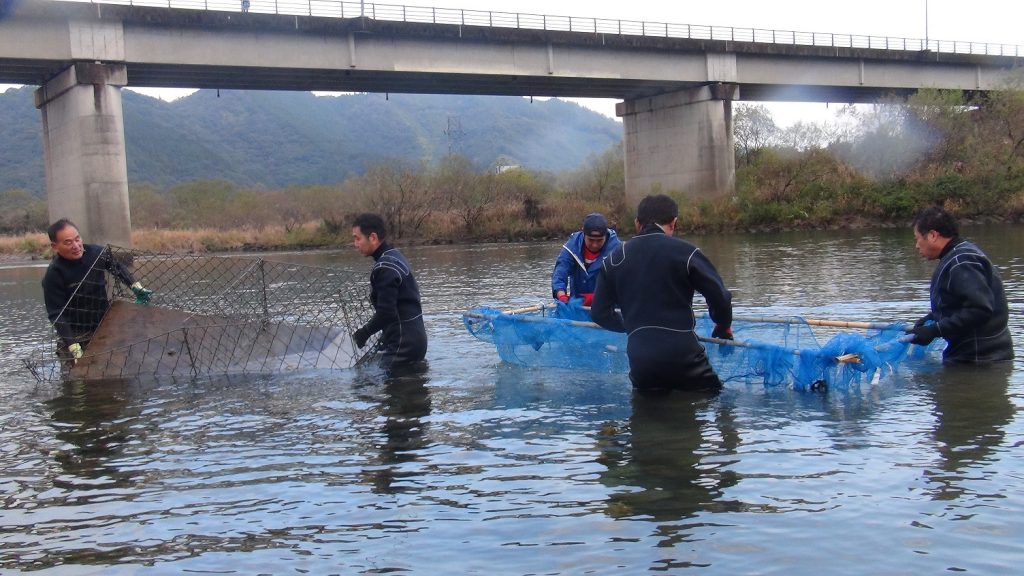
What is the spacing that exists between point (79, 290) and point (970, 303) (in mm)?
8873

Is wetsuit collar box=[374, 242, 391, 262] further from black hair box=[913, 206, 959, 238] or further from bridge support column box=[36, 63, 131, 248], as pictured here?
bridge support column box=[36, 63, 131, 248]

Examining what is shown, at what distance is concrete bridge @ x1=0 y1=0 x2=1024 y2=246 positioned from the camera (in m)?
31.3

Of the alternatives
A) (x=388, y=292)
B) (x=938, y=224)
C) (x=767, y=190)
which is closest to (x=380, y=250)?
(x=388, y=292)

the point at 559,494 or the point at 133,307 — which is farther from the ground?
the point at 133,307

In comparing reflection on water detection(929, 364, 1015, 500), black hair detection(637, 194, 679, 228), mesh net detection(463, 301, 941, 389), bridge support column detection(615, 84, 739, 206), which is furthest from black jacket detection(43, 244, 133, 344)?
bridge support column detection(615, 84, 739, 206)

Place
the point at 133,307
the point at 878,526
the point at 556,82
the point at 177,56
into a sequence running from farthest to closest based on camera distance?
the point at 556,82
the point at 177,56
the point at 133,307
the point at 878,526

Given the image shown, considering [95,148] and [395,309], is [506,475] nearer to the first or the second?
[395,309]

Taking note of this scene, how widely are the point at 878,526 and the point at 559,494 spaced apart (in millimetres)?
1797

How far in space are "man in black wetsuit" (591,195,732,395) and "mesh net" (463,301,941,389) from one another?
28.9 inches

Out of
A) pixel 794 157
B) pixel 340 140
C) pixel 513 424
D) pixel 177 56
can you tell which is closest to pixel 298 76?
pixel 177 56

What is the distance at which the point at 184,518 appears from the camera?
562 cm

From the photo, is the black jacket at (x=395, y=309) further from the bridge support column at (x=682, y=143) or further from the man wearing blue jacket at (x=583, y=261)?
the bridge support column at (x=682, y=143)

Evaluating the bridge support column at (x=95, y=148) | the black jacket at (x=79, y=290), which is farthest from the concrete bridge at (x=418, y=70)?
the black jacket at (x=79, y=290)

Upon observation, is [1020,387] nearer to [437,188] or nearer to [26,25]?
[26,25]
